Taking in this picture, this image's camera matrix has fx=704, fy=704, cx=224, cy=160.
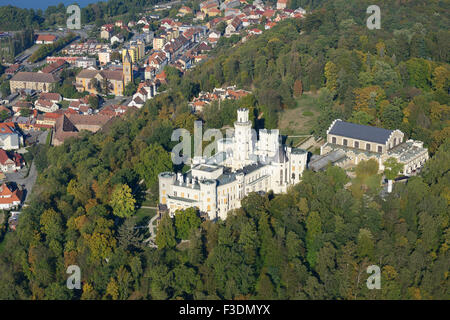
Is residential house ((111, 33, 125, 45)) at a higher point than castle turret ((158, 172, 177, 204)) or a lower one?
lower

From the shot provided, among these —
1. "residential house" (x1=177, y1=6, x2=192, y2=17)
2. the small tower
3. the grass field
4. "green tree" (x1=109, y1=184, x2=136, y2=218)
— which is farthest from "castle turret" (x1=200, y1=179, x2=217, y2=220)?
"residential house" (x1=177, y1=6, x2=192, y2=17)

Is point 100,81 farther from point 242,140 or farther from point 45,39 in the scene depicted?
point 242,140

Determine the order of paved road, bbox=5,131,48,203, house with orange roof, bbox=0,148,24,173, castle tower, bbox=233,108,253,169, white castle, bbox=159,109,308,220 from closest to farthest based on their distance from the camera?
1. white castle, bbox=159,109,308,220
2. castle tower, bbox=233,108,253,169
3. paved road, bbox=5,131,48,203
4. house with orange roof, bbox=0,148,24,173

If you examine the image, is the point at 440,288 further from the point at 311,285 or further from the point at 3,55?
the point at 3,55

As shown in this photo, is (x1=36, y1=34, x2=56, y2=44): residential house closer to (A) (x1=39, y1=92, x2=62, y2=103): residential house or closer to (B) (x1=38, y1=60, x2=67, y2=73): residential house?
(B) (x1=38, y1=60, x2=67, y2=73): residential house

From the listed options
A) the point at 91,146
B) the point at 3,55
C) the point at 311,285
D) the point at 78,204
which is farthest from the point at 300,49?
the point at 3,55

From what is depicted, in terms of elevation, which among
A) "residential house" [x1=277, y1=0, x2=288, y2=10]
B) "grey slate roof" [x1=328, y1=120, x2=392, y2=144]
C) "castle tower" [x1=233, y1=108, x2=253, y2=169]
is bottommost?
"residential house" [x1=277, y1=0, x2=288, y2=10]

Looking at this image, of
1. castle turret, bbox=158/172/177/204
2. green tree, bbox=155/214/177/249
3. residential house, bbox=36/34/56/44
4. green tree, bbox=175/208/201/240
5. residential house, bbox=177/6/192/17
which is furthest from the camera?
residential house, bbox=177/6/192/17
